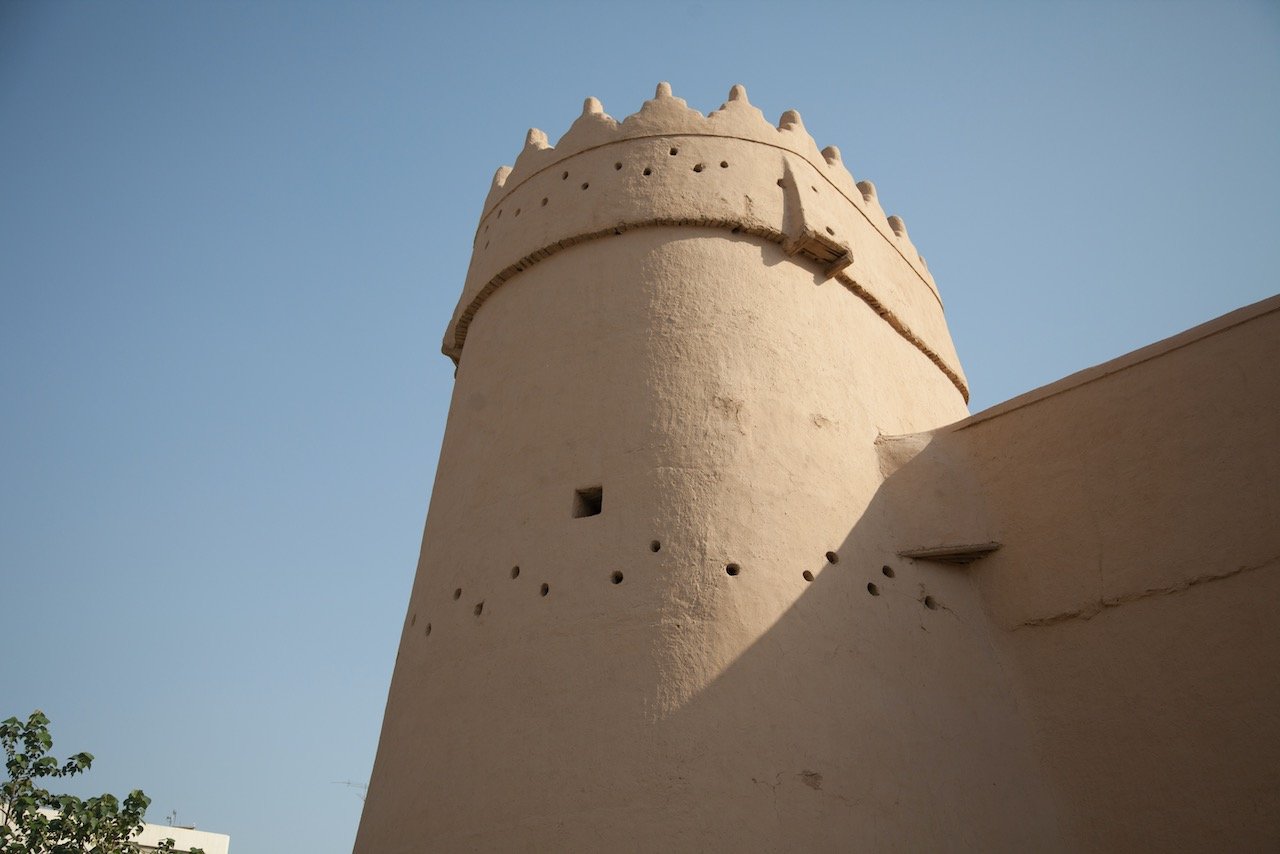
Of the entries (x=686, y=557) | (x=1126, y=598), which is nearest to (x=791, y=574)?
(x=686, y=557)

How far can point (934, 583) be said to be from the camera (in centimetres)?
713

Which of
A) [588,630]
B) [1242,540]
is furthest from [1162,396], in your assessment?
[588,630]

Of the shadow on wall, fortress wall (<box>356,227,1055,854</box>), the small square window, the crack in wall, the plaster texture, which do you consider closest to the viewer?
the shadow on wall

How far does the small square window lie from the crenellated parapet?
8.14 ft

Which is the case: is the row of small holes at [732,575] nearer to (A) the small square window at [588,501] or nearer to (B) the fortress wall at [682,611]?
(B) the fortress wall at [682,611]

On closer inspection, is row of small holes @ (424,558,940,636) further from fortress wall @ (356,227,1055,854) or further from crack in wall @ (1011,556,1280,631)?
crack in wall @ (1011,556,1280,631)

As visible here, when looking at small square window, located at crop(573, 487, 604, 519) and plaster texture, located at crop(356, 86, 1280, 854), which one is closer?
plaster texture, located at crop(356, 86, 1280, 854)

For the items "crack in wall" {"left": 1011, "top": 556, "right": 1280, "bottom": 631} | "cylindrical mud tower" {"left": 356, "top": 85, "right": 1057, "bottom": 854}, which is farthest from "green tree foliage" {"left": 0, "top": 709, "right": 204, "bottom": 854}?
"crack in wall" {"left": 1011, "top": 556, "right": 1280, "bottom": 631}

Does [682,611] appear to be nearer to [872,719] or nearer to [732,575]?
[732,575]

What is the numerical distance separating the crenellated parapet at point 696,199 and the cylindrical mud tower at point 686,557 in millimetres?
35

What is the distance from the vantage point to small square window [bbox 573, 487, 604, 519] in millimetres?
6883

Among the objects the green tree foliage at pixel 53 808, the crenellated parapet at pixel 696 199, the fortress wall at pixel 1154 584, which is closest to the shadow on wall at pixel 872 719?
the fortress wall at pixel 1154 584

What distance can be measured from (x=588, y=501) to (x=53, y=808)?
26.6 ft

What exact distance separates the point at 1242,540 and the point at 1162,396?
1.22 m
